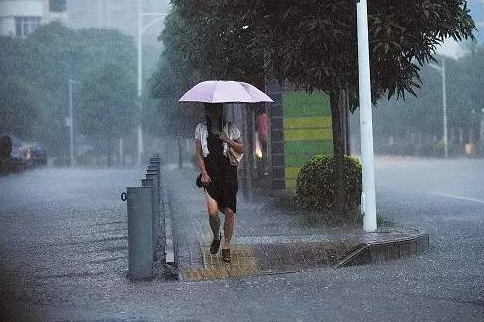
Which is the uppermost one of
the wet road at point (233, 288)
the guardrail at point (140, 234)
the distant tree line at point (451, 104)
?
the distant tree line at point (451, 104)

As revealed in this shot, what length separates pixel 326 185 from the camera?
1580 cm

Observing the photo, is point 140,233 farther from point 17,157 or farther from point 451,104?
point 451,104

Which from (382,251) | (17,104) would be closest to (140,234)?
(382,251)

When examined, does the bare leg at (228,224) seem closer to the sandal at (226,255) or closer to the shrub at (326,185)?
the sandal at (226,255)

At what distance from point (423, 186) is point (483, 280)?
20.2 metres

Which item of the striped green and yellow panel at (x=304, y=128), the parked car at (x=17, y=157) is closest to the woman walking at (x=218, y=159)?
the striped green and yellow panel at (x=304, y=128)

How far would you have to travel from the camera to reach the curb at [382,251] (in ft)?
36.0

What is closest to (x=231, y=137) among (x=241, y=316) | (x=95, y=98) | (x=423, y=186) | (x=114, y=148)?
(x=241, y=316)

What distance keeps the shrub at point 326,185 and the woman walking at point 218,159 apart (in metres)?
4.87

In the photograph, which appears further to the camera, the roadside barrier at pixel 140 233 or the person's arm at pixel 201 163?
the person's arm at pixel 201 163

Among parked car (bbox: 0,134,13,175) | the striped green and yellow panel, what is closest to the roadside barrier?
the striped green and yellow panel

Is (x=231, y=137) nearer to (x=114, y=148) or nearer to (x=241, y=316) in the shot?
(x=241, y=316)

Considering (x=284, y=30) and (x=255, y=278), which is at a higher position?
(x=284, y=30)

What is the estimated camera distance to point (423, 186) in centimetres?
2973
